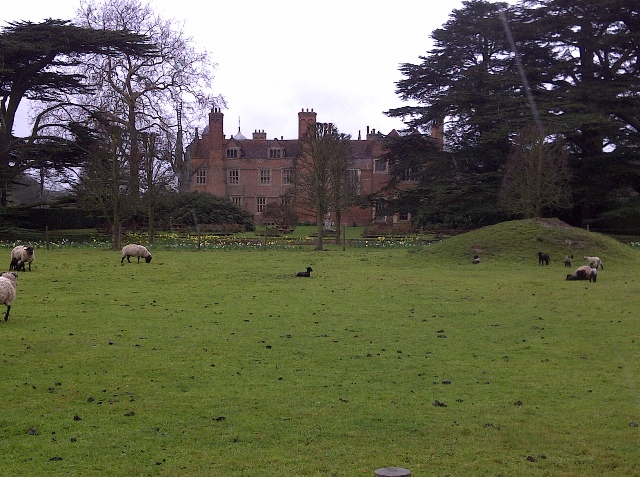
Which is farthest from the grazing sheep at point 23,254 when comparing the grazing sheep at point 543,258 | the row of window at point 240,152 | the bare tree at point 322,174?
the row of window at point 240,152

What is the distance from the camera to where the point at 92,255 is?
34.3m

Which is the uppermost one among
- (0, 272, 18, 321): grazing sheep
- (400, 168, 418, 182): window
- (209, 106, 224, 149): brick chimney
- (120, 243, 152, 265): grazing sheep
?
(209, 106, 224, 149): brick chimney

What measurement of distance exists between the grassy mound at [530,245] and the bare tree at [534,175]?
17.1ft

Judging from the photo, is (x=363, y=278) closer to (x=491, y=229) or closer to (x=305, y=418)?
(x=491, y=229)

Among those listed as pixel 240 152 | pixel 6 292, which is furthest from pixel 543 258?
pixel 240 152

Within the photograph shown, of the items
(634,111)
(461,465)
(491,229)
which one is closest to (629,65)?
(634,111)

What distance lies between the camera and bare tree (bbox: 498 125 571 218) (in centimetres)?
3700

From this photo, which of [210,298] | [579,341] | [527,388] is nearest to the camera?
[527,388]

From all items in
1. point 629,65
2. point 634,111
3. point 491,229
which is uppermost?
point 629,65

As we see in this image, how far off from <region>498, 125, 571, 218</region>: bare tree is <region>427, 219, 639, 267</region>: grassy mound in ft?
17.1

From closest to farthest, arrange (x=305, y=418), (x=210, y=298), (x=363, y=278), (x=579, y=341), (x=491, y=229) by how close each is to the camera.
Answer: (x=305, y=418) → (x=579, y=341) → (x=210, y=298) → (x=363, y=278) → (x=491, y=229)

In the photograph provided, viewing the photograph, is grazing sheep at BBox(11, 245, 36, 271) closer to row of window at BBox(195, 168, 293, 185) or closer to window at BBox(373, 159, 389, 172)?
window at BBox(373, 159, 389, 172)

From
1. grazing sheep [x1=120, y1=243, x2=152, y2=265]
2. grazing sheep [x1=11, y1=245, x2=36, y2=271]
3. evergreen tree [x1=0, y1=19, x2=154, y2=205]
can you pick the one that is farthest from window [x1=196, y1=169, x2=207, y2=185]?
grazing sheep [x1=11, y1=245, x2=36, y2=271]

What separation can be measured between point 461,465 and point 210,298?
12.2 meters
